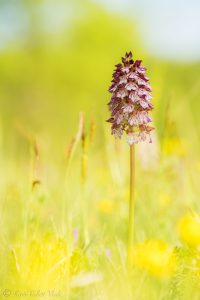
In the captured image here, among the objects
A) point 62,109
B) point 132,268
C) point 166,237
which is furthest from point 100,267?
point 62,109

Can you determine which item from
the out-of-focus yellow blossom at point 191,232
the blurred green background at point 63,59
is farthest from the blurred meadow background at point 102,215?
the blurred green background at point 63,59

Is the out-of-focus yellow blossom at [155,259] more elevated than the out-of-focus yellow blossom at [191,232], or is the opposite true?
the out-of-focus yellow blossom at [191,232]

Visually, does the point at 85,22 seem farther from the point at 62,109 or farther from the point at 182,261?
the point at 182,261

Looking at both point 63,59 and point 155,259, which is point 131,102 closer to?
point 155,259

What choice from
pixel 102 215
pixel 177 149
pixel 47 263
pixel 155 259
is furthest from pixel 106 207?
pixel 155 259

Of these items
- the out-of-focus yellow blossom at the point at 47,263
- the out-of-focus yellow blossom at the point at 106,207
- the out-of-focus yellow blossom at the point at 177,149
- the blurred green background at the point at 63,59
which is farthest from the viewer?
the blurred green background at the point at 63,59

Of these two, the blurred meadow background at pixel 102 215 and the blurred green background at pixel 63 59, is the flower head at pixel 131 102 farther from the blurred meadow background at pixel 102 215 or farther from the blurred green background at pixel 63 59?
the blurred green background at pixel 63 59
